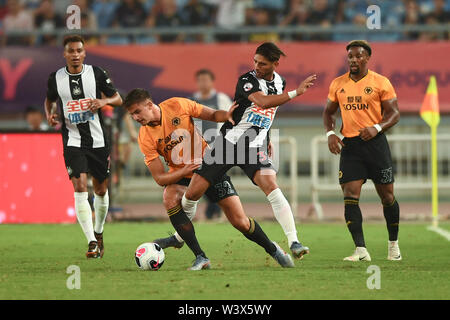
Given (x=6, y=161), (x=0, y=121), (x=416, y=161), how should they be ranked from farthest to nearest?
(x=0, y=121), (x=416, y=161), (x=6, y=161)

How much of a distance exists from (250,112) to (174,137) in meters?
0.85

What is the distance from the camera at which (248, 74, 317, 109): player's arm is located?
8508mm

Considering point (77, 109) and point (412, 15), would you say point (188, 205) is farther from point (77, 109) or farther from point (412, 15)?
point (412, 15)

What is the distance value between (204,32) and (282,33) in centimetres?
161

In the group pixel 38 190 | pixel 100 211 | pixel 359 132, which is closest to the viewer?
pixel 359 132

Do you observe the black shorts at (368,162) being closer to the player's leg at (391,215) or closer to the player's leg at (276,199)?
the player's leg at (391,215)

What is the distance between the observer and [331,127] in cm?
977

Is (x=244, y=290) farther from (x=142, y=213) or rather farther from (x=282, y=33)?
(x=282, y=33)

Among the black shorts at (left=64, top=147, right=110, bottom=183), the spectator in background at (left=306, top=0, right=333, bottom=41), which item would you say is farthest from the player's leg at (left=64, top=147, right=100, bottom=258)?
the spectator in background at (left=306, top=0, right=333, bottom=41)

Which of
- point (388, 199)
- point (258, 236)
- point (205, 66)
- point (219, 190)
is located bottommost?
point (258, 236)

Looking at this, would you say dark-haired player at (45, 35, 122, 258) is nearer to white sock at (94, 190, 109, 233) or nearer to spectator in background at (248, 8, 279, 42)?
white sock at (94, 190, 109, 233)

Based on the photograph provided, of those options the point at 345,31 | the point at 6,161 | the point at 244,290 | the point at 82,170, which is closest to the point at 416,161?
the point at 345,31

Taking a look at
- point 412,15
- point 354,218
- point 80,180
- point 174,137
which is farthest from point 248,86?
point 412,15

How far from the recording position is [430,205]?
57.2 feet
